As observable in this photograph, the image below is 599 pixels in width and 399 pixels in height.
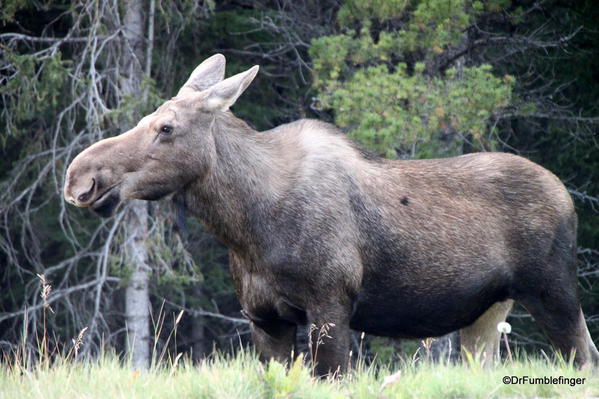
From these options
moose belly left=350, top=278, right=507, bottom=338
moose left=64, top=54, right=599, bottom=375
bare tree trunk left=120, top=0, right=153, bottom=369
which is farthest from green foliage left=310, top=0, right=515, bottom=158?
moose belly left=350, top=278, right=507, bottom=338

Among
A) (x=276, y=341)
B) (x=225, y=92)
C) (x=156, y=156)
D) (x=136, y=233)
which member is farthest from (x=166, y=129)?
(x=136, y=233)

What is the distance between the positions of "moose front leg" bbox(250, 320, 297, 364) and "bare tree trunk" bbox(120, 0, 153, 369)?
261 inches

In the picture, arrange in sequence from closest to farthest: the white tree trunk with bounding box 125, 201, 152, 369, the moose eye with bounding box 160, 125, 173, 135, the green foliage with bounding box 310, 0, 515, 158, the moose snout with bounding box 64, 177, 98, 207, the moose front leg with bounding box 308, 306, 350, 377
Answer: the moose snout with bounding box 64, 177, 98, 207 → the moose front leg with bounding box 308, 306, 350, 377 → the moose eye with bounding box 160, 125, 173, 135 → the green foliage with bounding box 310, 0, 515, 158 → the white tree trunk with bounding box 125, 201, 152, 369

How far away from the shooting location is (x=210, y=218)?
609 centimetres

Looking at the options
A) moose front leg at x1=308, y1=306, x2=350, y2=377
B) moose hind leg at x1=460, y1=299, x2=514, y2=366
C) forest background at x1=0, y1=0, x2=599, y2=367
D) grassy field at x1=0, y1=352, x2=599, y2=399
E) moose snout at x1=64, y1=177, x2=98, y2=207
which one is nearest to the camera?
grassy field at x1=0, y1=352, x2=599, y2=399

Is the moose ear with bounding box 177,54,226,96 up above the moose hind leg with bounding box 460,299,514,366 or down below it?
above

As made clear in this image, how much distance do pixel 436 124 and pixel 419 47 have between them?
1906 mm

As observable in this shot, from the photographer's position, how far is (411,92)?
37.0 ft

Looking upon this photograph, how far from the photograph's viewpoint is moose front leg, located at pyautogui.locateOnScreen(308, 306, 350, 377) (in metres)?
5.74

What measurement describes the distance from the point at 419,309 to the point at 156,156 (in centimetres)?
213

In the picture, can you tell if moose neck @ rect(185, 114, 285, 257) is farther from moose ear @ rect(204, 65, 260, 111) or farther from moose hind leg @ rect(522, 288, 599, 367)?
moose hind leg @ rect(522, 288, 599, 367)

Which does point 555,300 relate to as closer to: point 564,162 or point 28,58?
point 28,58

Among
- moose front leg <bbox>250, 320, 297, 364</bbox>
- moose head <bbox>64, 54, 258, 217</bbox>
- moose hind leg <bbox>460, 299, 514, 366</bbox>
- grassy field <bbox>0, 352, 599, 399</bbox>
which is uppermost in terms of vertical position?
moose head <bbox>64, 54, 258, 217</bbox>

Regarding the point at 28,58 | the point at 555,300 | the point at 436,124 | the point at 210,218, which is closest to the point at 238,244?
the point at 210,218
